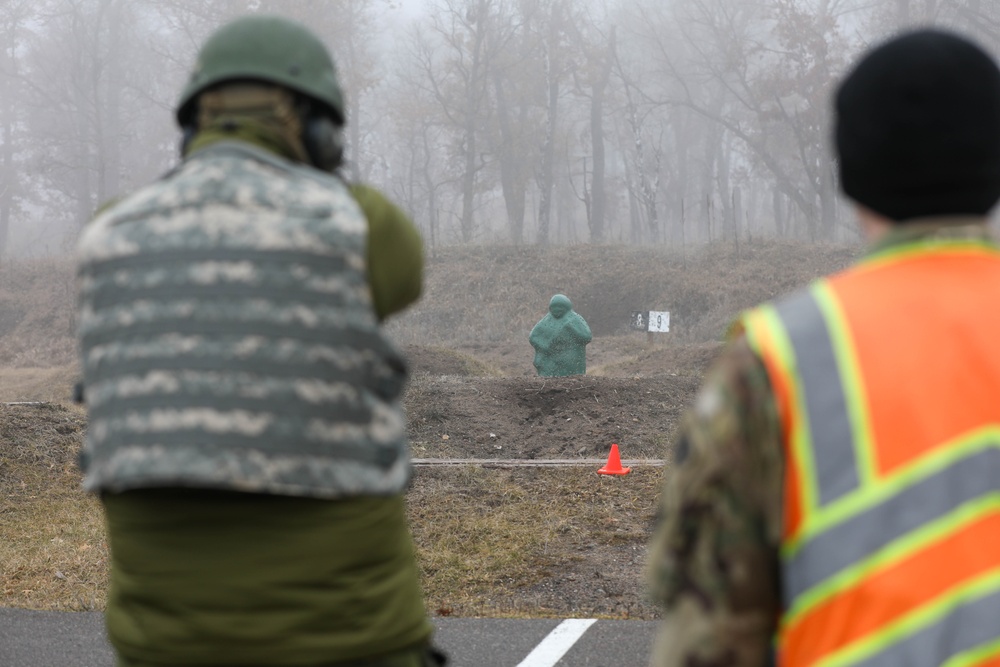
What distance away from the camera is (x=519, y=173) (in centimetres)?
5469

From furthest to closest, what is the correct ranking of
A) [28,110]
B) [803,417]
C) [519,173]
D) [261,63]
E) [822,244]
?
1. [28,110]
2. [519,173]
3. [822,244]
4. [261,63]
5. [803,417]

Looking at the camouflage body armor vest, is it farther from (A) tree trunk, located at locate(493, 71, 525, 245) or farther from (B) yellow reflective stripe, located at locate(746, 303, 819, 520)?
(A) tree trunk, located at locate(493, 71, 525, 245)

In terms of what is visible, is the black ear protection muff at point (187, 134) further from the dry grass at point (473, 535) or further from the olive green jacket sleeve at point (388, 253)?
the dry grass at point (473, 535)

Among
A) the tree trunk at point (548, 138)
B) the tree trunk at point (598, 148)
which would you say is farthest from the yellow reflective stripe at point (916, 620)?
the tree trunk at point (598, 148)

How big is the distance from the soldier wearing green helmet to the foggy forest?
38893 millimetres

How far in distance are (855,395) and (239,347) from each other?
1049mm

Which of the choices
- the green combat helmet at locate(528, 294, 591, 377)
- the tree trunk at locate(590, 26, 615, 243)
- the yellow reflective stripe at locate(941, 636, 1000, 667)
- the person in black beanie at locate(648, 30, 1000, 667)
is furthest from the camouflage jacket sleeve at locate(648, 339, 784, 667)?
the tree trunk at locate(590, 26, 615, 243)

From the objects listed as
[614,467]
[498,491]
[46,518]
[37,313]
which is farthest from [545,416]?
[37,313]

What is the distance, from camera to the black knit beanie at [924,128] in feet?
5.41

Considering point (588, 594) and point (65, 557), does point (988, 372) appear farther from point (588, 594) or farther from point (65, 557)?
point (65, 557)

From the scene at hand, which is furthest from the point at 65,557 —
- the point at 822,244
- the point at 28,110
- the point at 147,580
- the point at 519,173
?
the point at 28,110

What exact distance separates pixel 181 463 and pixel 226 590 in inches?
9.3

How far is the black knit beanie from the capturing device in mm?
1650

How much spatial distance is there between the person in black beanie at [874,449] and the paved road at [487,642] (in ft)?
12.8
